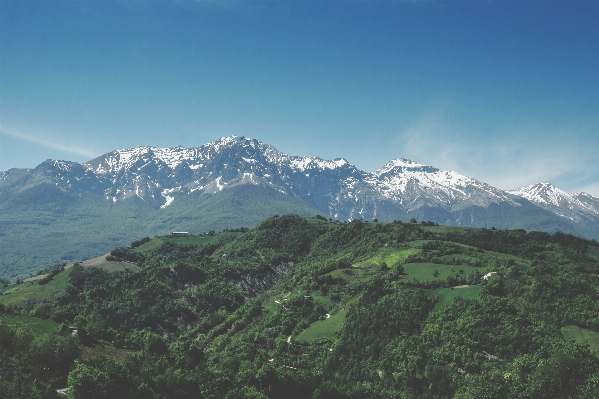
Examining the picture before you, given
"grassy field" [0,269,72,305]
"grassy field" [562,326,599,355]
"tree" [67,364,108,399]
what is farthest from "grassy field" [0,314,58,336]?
"grassy field" [562,326,599,355]

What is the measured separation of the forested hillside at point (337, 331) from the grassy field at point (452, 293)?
354 mm

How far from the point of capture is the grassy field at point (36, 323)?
8444cm

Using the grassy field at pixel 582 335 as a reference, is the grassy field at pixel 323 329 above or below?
below

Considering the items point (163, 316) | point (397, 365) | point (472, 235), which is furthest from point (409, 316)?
point (472, 235)

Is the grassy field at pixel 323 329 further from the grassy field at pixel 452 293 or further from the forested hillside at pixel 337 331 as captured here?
the grassy field at pixel 452 293

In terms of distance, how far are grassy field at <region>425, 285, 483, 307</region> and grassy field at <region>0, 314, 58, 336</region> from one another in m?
90.9

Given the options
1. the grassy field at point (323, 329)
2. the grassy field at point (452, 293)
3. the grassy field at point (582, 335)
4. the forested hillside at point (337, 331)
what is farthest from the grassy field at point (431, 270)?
the grassy field at point (582, 335)

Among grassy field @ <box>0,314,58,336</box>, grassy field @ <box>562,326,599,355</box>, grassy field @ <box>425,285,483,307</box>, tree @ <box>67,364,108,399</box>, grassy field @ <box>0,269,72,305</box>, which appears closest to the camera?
tree @ <box>67,364,108,399</box>

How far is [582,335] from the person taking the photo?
290 feet

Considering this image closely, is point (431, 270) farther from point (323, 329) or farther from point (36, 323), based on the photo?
point (36, 323)

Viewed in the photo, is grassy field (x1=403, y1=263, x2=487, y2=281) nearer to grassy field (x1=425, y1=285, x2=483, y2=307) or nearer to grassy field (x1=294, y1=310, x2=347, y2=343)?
grassy field (x1=425, y1=285, x2=483, y2=307)

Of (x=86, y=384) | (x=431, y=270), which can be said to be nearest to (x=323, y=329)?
(x=431, y=270)

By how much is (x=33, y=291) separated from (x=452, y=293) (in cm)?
16364

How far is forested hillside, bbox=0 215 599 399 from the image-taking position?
69.6 m
